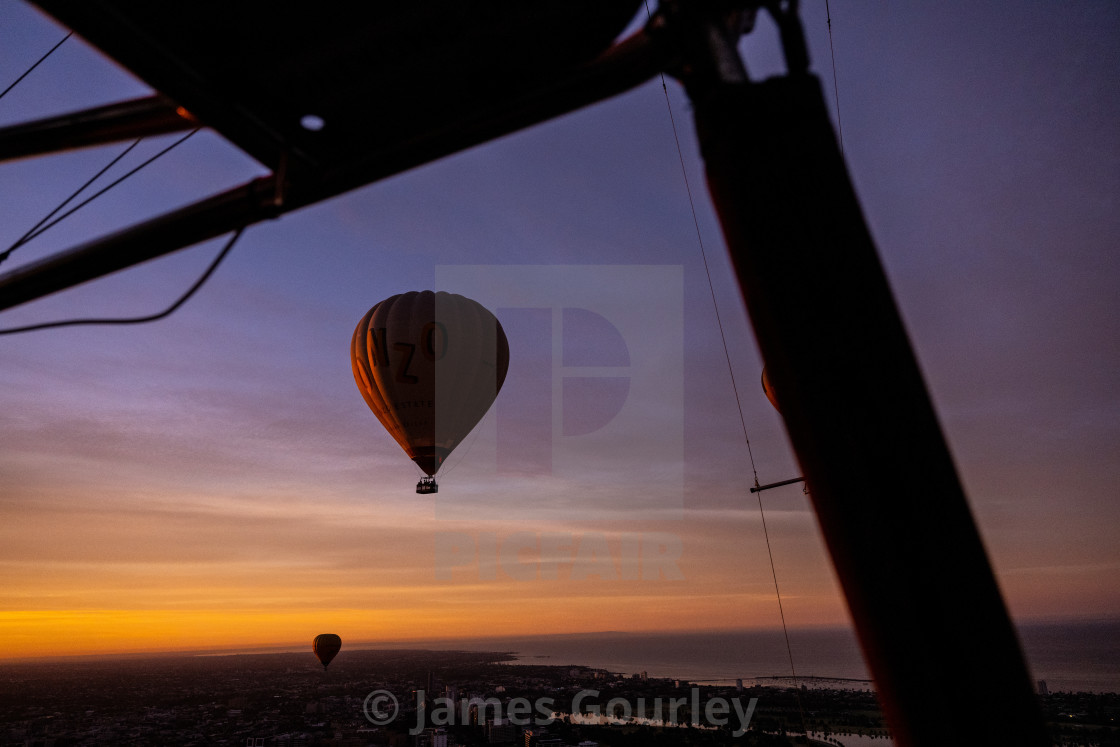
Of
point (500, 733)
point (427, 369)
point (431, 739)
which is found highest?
point (427, 369)

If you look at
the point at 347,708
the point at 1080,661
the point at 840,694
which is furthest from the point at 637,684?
the point at 1080,661

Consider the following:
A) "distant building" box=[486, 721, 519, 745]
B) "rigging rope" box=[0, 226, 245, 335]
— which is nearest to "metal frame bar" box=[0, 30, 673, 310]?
"rigging rope" box=[0, 226, 245, 335]

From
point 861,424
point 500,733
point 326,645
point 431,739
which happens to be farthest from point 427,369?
point 500,733

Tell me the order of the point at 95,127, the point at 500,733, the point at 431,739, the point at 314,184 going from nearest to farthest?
the point at 314,184, the point at 95,127, the point at 431,739, the point at 500,733

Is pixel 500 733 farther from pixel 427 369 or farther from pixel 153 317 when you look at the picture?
pixel 153 317

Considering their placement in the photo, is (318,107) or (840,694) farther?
(840,694)

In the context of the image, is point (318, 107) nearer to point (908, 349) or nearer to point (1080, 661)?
point (908, 349)
